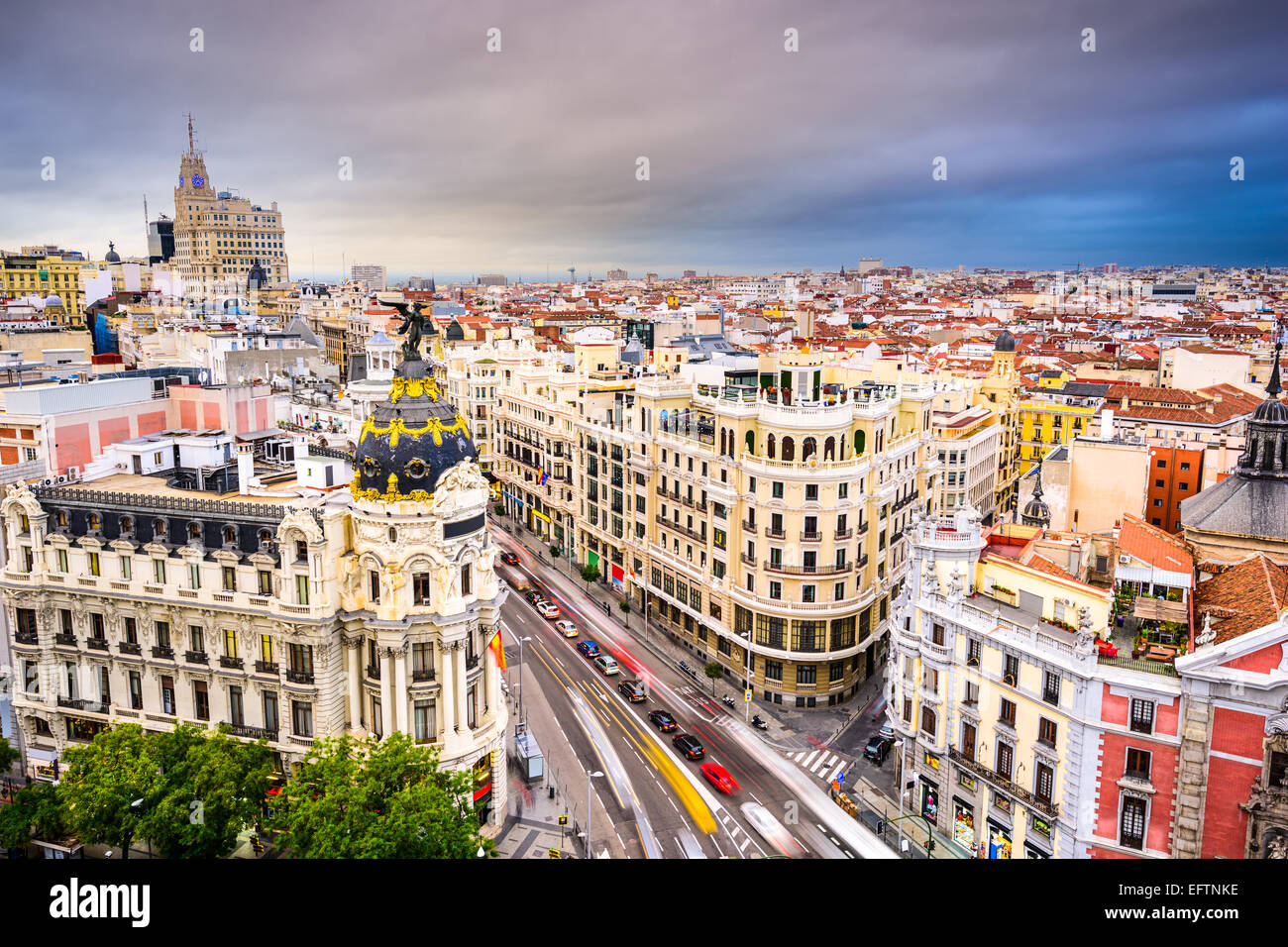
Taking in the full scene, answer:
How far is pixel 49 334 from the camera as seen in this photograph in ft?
374

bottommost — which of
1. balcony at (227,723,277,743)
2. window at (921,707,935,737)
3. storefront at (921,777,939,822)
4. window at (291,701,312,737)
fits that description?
storefront at (921,777,939,822)

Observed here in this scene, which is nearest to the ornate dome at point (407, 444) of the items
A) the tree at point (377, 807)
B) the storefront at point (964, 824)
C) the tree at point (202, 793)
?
the tree at point (377, 807)

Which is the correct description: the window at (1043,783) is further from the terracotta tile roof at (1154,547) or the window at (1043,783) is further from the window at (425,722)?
the window at (425,722)

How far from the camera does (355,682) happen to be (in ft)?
165

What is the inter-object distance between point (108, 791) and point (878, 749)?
149 ft

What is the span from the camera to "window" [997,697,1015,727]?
47.2m

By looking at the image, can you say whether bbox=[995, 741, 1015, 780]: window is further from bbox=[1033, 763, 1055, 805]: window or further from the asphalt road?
the asphalt road

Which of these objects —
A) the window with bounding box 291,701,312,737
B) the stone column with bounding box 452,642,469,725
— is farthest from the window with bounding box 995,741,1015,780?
the window with bounding box 291,701,312,737

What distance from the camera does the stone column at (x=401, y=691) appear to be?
160 ft

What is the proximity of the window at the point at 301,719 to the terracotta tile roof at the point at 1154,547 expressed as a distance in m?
46.1

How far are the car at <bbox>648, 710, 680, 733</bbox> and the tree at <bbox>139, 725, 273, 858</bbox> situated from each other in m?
29.4
